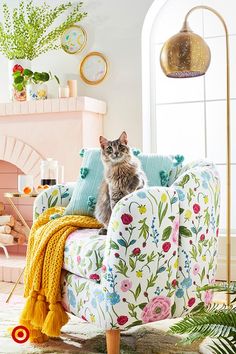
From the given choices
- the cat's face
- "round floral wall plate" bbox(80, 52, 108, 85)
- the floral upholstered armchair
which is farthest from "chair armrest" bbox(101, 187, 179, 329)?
"round floral wall plate" bbox(80, 52, 108, 85)

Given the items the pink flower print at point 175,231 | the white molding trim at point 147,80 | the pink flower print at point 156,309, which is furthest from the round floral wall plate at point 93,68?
the pink flower print at point 156,309

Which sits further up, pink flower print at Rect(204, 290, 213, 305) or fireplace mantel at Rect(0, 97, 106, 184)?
fireplace mantel at Rect(0, 97, 106, 184)

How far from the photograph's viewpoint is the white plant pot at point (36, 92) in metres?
4.60

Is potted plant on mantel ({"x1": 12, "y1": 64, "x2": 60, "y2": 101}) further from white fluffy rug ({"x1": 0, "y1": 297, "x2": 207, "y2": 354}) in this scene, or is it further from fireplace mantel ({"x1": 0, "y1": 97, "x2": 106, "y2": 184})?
white fluffy rug ({"x1": 0, "y1": 297, "x2": 207, "y2": 354})

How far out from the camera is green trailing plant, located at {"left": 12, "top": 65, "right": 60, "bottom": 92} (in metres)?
4.57

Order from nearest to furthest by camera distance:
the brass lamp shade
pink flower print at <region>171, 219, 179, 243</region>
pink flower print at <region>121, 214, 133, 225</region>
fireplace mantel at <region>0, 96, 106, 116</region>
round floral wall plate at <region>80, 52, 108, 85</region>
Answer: pink flower print at <region>121, 214, 133, 225</region>
pink flower print at <region>171, 219, 179, 243</region>
the brass lamp shade
fireplace mantel at <region>0, 96, 106, 116</region>
round floral wall plate at <region>80, 52, 108, 85</region>

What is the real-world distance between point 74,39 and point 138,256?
2804mm

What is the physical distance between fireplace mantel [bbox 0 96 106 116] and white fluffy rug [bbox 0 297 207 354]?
1.84m

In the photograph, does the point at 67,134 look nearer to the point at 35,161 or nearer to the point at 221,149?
the point at 35,161

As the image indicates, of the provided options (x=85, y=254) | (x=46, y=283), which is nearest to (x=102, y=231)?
(x=85, y=254)

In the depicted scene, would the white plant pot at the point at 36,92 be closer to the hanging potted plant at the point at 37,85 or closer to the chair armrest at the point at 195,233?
the hanging potted plant at the point at 37,85

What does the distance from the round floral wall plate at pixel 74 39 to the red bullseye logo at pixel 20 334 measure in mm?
2593

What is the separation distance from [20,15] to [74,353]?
3058mm

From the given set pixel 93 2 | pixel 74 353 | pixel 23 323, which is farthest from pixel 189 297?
pixel 93 2
